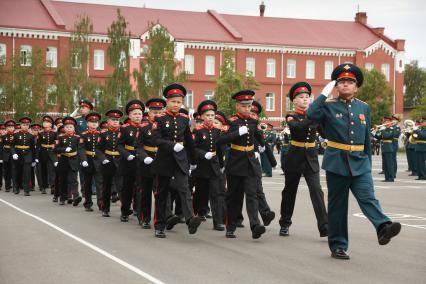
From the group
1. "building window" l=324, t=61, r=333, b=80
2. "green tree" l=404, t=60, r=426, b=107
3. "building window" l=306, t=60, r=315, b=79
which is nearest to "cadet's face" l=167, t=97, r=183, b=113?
"building window" l=306, t=60, r=315, b=79

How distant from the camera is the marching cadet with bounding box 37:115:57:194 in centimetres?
2123

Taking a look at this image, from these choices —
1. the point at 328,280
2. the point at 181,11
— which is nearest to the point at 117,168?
the point at 328,280

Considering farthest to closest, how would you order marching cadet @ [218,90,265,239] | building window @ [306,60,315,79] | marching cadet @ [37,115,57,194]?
building window @ [306,60,315,79] → marching cadet @ [37,115,57,194] → marching cadet @ [218,90,265,239]

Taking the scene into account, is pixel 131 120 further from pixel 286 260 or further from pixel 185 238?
pixel 286 260

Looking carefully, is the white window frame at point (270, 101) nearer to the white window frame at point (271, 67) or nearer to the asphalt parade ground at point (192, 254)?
the white window frame at point (271, 67)

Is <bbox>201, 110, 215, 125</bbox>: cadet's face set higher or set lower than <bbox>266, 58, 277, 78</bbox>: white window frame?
lower

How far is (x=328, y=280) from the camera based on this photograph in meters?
8.11

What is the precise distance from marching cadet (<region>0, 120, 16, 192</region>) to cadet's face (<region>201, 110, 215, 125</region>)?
10.8 meters

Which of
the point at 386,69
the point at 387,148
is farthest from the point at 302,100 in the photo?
the point at 386,69

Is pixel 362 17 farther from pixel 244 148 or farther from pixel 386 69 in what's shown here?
pixel 244 148

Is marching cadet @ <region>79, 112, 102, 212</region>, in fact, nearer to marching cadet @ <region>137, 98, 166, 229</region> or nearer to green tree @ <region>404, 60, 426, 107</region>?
marching cadet @ <region>137, 98, 166, 229</region>

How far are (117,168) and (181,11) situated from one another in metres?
59.3

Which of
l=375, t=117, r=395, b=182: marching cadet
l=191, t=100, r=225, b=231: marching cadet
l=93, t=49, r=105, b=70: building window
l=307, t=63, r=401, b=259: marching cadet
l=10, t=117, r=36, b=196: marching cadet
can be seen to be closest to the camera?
l=307, t=63, r=401, b=259: marching cadet

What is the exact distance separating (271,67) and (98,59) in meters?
16.5
